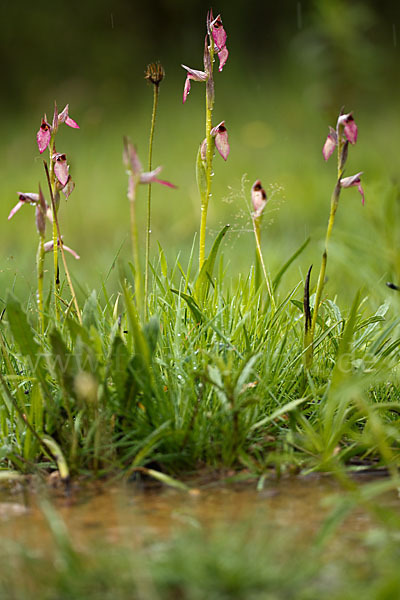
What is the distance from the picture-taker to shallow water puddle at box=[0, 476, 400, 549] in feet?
3.61

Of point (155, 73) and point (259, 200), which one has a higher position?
point (155, 73)

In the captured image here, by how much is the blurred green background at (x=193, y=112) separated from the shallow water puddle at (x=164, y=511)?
37.5 inches

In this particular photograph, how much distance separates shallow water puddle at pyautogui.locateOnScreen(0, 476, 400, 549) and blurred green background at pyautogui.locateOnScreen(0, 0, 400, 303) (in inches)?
37.5

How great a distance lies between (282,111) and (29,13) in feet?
12.5

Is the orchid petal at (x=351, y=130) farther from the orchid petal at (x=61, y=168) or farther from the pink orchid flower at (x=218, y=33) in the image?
Result: the orchid petal at (x=61, y=168)

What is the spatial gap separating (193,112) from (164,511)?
7013 millimetres

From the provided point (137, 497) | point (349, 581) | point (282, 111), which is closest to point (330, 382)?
point (137, 497)

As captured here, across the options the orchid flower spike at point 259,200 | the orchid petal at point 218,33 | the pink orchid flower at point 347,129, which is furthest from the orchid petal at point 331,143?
the orchid petal at point 218,33

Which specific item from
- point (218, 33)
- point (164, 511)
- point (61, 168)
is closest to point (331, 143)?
point (218, 33)

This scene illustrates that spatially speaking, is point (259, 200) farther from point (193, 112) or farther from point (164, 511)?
point (193, 112)

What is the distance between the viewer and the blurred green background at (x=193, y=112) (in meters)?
4.39

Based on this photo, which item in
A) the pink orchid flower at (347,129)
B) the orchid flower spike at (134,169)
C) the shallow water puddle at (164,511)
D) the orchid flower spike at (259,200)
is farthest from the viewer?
the orchid flower spike at (259,200)

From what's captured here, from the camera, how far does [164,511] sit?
1198 mm

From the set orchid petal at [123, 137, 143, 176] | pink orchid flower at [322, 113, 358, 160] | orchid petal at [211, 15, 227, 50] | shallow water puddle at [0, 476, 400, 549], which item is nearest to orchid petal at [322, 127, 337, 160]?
pink orchid flower at [322, 113, 358, 160]
